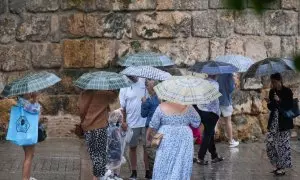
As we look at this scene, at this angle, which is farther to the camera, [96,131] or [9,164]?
[9,164]

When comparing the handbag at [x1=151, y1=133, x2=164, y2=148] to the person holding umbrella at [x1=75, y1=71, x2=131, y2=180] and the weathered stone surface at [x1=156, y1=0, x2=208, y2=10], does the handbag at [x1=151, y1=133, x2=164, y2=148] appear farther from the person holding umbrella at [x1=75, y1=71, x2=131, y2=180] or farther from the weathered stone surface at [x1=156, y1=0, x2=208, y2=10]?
the weathered stone surface at [x1=156, y1=0, x2=208, y2=10]

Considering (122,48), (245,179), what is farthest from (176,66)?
(245,179)

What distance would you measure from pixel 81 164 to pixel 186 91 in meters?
3.29

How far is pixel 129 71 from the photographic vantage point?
→ 370 inches

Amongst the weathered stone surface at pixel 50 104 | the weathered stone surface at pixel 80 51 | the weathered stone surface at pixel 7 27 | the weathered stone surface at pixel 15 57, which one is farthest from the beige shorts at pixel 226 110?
the weathered stone surface at pixel 7 27

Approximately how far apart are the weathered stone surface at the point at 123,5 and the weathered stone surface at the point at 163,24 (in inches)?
5.4

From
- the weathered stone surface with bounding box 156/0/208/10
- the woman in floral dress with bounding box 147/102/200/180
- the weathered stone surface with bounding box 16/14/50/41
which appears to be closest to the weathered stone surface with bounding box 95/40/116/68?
the weathered stone surface with bounding box 16/14/50/41

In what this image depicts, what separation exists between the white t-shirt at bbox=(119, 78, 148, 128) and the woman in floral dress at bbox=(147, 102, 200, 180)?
59.7 inches

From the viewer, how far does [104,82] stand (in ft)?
28.2

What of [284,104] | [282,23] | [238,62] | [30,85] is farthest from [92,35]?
[30,85]

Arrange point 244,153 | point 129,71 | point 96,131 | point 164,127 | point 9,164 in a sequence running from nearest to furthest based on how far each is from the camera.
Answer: point 164,127 → point 96,131 → point 129,71 → point 9,164 → point 244,153

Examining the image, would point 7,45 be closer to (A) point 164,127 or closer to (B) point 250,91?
(B) point 250,91

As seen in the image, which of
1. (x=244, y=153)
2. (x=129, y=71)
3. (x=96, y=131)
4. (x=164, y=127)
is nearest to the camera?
(x=164, y=127)

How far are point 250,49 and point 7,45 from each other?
13.8 feet
